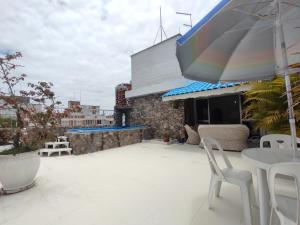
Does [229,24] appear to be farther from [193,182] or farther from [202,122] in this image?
[202,122]

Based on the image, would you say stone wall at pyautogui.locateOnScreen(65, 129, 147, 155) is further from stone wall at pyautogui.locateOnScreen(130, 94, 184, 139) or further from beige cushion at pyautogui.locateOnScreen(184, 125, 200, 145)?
beige cushion at pyautogui.locateOnScreen(184, 125, 200, 145)

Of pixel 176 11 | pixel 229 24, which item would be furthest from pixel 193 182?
pixel 176 11

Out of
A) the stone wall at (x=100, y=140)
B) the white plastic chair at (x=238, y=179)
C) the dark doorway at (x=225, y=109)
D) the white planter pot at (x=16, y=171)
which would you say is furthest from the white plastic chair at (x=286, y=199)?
the dark doorway at (x=225, y=109)

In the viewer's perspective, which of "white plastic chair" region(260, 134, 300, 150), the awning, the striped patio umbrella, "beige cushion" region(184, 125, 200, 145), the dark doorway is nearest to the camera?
the striped patio umbrella

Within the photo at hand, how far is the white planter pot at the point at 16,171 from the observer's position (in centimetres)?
409

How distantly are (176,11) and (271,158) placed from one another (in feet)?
47.4

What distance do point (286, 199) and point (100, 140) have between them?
8.80 metres

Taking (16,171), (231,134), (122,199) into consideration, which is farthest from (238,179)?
(231,134)

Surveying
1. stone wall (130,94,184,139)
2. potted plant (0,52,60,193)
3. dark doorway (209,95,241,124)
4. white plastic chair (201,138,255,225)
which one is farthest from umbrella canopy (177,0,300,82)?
stone wall (130,94,184,139)

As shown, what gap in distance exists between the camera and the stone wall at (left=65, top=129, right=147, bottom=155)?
29.2ft

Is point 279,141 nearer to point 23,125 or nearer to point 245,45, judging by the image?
point 245,45

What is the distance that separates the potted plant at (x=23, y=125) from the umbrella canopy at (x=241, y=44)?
4060mm

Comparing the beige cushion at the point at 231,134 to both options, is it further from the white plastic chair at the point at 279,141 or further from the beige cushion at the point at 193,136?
the white plastic chair at the point at 279,141

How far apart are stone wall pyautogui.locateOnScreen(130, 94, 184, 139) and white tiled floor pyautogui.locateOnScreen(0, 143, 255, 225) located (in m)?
6.00
